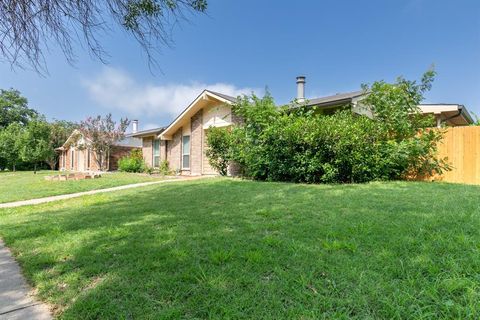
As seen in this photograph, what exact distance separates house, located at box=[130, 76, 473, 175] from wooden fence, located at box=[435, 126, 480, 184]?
2818 millimetres

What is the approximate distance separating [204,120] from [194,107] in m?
0.88

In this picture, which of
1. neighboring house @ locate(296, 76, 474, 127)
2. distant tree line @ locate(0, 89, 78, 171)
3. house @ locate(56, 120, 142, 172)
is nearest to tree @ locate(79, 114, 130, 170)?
house @ locate(56, 120, 142, 172)

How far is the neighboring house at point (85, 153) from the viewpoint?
23906mm

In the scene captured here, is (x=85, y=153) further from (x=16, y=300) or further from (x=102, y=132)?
(x=16, y=300)

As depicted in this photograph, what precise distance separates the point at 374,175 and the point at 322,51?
29.7ft

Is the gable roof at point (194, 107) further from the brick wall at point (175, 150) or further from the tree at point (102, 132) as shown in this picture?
the tree at point (102, 132)

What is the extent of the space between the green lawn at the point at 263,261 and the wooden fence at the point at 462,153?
459 cm

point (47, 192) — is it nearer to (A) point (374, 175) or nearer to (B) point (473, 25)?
(A) point (374, 175)

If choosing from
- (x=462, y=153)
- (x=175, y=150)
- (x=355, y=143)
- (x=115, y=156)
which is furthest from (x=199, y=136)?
(x=115, y=156)

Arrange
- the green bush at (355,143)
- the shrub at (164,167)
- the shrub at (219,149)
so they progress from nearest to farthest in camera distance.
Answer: the green bush at (355,143)
the shrub at (219,149)
the shrub at (164,167)

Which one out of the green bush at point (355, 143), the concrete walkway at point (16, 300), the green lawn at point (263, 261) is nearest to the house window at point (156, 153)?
the green bush at point (355, 143)

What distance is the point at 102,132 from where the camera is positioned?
22.0 meters

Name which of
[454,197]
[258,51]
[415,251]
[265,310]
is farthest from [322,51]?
[265,310]

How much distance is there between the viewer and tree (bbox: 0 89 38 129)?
138 ft
